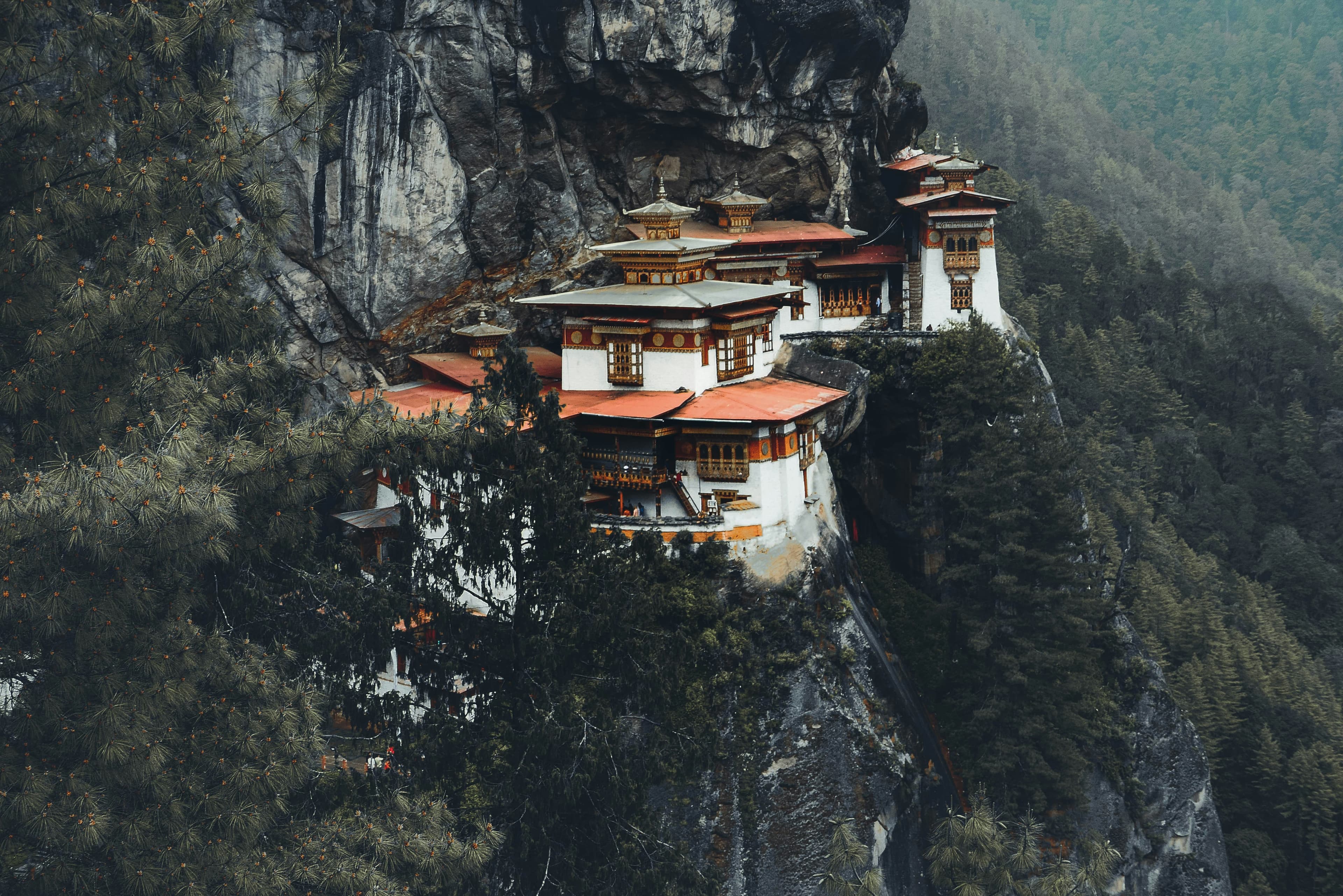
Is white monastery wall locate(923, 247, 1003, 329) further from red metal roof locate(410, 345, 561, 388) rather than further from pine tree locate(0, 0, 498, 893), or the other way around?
pine tree locate(0, 0, 498, 893)

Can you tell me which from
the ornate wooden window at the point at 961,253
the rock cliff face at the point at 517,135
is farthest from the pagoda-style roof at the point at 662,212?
the ornate wooden window at the point at 961,253

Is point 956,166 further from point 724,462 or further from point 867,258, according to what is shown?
point 724,462

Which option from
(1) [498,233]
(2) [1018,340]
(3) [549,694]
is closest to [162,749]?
(3) [549,694]

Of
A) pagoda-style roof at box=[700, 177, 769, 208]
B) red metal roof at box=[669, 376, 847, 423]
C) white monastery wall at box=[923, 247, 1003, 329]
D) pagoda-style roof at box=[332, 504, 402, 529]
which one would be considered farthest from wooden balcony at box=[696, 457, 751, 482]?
white monastery wall at box=[923, 247, 1003, 329]

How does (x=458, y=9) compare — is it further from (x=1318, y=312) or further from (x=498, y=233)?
(x=1318, y=312)

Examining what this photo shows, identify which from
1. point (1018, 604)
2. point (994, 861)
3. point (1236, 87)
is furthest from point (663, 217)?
point (1236, 87)

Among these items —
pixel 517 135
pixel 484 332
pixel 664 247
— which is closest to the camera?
pixel 664 247
